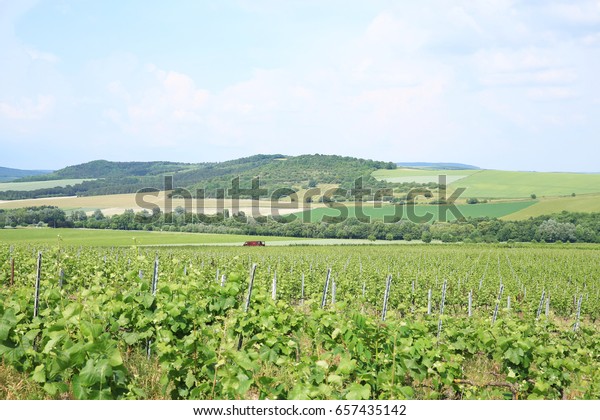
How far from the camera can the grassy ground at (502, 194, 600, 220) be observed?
5991 centimetres

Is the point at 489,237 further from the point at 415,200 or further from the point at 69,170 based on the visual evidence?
the point at 69,170

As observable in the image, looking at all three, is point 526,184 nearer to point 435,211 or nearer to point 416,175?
point 416,175

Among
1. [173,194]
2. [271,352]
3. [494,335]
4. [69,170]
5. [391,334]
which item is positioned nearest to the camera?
[271,352]

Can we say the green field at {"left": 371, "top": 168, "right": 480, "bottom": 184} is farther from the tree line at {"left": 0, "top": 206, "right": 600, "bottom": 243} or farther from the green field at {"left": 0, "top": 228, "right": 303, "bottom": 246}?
the green field at {"left": 0, "top": 228, "right": 303, "bottom": 246}

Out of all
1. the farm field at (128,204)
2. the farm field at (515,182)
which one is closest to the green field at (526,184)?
the farm field at (515,182)

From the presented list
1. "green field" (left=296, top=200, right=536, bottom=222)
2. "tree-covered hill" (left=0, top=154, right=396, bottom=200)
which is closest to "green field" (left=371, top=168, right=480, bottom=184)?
"tree-covered hill" (left=0, top=154, right=396, bottom=200)

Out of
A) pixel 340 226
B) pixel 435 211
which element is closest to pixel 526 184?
pixel 435 211

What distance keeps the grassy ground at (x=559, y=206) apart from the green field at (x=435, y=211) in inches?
50.9

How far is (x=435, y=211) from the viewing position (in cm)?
6556

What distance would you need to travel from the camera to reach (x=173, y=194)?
85062 millimetres

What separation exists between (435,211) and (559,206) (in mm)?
14257

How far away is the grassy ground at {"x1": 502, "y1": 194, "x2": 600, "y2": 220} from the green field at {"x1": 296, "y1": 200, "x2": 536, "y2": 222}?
4.24ft

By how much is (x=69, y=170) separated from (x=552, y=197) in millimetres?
97595
